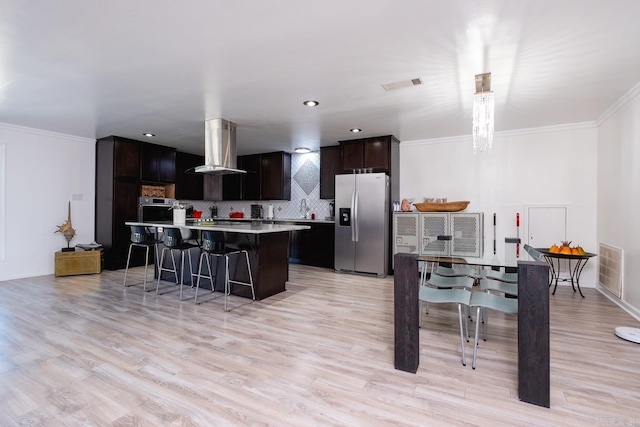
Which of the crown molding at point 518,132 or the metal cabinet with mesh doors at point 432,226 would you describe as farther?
the metal cabinet with mesh doors at point 432,226

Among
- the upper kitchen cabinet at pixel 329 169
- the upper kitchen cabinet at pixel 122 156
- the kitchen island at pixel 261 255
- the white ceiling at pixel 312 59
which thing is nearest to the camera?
the white ceiling at pixel 312 59

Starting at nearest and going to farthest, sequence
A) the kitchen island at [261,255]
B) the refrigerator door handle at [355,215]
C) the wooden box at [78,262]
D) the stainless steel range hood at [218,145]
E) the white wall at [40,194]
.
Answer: the kitchen island at [261,255] < the stainless steel range hood at [218,145] < the white wall at [40,194] < the wooden box at [78,262] < the refrigerator door handle at [355,215]

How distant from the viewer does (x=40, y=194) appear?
17.4 feet

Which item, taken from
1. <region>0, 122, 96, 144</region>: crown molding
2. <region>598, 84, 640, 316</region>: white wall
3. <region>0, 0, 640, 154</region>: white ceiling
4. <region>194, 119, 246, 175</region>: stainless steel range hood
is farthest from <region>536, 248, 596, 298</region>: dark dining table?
<region>0, 122, 96, 144</region>: crown molding

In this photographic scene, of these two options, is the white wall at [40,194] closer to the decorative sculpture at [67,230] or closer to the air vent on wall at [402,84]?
the decorative sculpture at [67,230]

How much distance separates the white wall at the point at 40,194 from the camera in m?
4.99

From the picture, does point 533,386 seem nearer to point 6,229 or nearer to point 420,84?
point 420,84

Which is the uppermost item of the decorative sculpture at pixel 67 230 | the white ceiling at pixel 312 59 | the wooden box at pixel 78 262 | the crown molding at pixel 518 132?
the white ceiling at pixel 312 59

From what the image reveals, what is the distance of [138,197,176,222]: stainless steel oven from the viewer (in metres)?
6.01

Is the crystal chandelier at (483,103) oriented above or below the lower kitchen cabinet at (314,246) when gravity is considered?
above

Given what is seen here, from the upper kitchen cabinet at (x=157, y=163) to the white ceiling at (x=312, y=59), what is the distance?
158cm

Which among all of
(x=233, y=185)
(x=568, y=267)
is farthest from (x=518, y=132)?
(x=233, y=185)

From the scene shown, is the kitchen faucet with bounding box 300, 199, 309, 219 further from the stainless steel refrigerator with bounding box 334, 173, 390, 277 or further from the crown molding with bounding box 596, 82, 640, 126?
the crown molding with bounding box 596, 82, 640, 126

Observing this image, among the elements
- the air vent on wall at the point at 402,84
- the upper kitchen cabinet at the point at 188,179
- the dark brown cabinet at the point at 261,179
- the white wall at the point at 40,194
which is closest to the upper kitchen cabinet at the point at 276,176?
the dark brown cabinet at the point at 261,179
